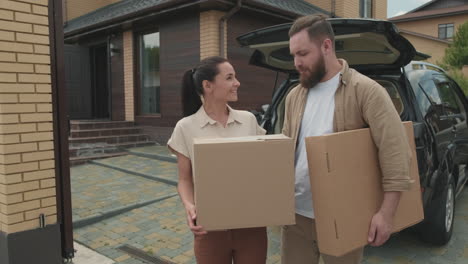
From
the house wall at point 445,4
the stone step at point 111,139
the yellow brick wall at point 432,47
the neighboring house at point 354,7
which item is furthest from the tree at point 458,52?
the stone step at point 111,139

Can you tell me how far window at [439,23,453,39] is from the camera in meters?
31.9

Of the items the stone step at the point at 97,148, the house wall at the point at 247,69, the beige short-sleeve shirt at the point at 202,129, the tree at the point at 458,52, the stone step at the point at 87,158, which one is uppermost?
the tree at the point at 458,52

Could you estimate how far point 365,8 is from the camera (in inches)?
572

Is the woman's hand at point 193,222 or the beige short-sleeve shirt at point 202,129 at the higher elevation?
the beige short-sleeve shirt at point 202,129

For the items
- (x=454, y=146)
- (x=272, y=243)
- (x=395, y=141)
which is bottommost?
(x=272, y=243)

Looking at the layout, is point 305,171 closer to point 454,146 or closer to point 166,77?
point 454,146

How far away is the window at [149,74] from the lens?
9.45 meters

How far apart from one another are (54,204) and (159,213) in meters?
1.67

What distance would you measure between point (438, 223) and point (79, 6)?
14.0 m

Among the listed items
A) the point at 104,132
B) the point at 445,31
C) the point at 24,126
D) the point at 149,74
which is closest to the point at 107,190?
the point at 24,126

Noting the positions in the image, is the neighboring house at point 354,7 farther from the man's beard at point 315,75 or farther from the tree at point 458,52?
the man's beard at point 315,75

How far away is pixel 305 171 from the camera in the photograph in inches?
69.4

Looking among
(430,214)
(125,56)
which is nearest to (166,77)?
(125,56)

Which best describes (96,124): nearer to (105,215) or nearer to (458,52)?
(105,215)
